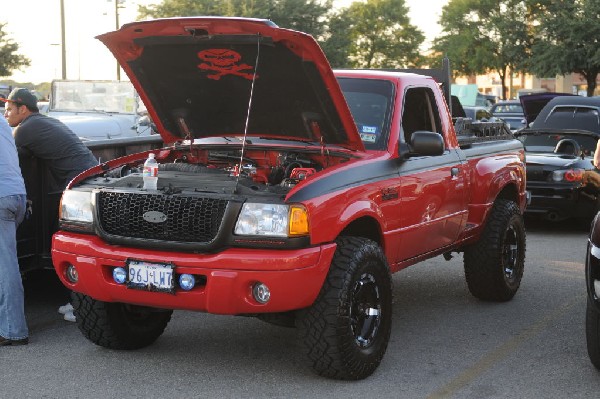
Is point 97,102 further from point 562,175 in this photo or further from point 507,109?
point 507,109

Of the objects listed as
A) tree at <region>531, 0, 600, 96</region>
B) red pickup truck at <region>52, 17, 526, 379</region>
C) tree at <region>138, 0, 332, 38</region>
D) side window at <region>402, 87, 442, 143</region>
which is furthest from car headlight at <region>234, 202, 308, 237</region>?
tree at <region>138, 0, 332, 38</region>

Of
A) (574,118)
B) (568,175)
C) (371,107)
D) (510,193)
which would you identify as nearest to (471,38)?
(574,118)

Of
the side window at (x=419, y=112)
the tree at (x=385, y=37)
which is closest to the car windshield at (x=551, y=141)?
the side window at (x=419, y=112)

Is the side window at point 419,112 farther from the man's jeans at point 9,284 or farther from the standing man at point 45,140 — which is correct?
the man's jeans at point 9,284

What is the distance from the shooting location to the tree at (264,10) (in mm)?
53469

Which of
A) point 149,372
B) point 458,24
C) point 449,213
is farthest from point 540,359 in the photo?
point 458,24

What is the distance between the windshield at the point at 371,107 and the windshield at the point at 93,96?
A: 8.98m

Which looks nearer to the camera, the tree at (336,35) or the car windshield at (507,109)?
the car windshield at (507,109)

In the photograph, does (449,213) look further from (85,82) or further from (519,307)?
(85,82)

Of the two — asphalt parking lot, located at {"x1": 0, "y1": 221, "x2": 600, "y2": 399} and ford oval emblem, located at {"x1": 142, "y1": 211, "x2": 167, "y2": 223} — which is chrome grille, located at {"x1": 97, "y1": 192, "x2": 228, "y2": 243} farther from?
asphalt parking lot, located at {"x1": 0, "y1": 221, "x2": 600, "y2": 399}

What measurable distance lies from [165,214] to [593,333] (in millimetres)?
2561

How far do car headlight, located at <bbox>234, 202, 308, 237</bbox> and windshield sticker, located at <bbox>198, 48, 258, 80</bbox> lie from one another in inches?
45.1

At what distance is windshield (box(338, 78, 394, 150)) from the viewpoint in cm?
640

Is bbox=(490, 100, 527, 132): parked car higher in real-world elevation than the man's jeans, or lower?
higher
